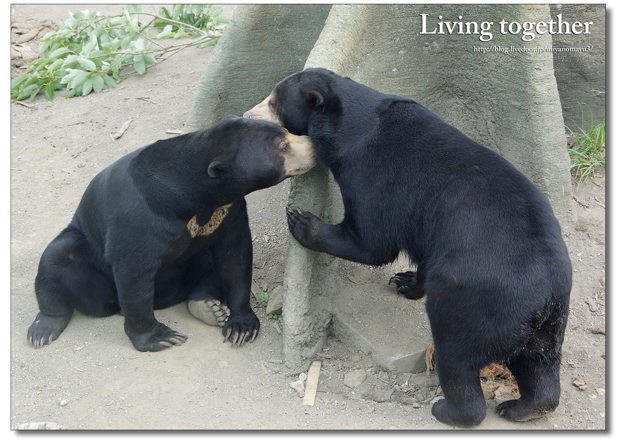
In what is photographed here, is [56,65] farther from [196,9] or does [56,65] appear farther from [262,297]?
[262,297]

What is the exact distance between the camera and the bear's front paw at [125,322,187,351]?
4625mm

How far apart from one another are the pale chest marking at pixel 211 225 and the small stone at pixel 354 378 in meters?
1.51

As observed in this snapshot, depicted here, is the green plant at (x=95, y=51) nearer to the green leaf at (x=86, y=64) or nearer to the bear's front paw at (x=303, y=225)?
the green leaf at (x=86, y=64)

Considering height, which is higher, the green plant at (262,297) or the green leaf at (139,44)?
the green leaf at (139,44)

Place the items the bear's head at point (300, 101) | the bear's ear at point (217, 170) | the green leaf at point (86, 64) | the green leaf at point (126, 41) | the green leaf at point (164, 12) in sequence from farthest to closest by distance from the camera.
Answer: the green leaf at point (164, 12)
the green leaf at point (126, 41)
the green leaf at point (86, 64)
the bear's head at point (300, 101)
the bear's ear at point (217, 170)

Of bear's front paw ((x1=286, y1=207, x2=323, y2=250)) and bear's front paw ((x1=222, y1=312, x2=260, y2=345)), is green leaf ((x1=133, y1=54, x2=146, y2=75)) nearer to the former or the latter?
bear's front paw ((x1=222, y1=312, x2=260, y2=345))

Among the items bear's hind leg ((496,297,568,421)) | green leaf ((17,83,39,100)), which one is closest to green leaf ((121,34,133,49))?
green leaf ((17,83,39,100))

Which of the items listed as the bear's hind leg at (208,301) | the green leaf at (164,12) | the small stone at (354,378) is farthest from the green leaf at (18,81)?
the small stone at (354,378)

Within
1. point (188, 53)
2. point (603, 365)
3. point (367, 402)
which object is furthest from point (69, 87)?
point (603, 365)

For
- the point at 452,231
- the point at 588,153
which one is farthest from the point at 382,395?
the point at 588,153

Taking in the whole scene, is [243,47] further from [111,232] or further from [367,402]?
[367,402]

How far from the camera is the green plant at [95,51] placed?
8.60 meters

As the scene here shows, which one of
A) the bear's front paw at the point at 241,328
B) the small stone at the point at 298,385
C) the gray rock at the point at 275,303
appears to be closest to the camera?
the small stone at the point at 298,385

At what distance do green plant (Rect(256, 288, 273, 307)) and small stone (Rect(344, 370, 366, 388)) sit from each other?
1.14 m
